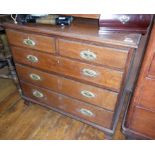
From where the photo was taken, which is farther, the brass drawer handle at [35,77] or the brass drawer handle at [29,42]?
the brass drawer handle at [35,77]

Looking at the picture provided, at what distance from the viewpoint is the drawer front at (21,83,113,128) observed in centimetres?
121

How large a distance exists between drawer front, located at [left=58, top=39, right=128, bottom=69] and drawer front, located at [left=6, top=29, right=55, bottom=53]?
8 centimetres

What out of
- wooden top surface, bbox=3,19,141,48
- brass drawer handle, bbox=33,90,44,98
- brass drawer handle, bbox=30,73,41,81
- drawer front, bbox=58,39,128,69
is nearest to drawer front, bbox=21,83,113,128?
brass drawer handle, bbox=33,90,44,98

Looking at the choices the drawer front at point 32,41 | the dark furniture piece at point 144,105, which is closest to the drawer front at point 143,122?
the dark furniture piece at point 144,105

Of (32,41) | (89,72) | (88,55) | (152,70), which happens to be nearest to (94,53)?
(88,55)

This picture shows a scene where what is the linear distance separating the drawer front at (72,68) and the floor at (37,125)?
0.56m

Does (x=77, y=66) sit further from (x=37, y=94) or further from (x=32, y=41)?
(x=37, y=94)

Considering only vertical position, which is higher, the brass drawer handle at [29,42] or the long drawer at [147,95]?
the brass drawer handle at [29,42]

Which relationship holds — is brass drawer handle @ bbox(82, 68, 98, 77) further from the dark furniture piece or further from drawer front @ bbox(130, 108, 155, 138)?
drawer front @ bbox(130, 108, 155, 138)

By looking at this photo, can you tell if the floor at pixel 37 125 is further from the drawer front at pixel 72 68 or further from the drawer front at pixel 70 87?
the drawer front at pixel 72 68

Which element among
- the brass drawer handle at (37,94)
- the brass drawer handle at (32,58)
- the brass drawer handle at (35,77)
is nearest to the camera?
the brass drawer handle at (32,58)

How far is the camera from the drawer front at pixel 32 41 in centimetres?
104

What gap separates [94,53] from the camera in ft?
3.04

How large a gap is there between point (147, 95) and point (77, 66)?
0.46 metres
